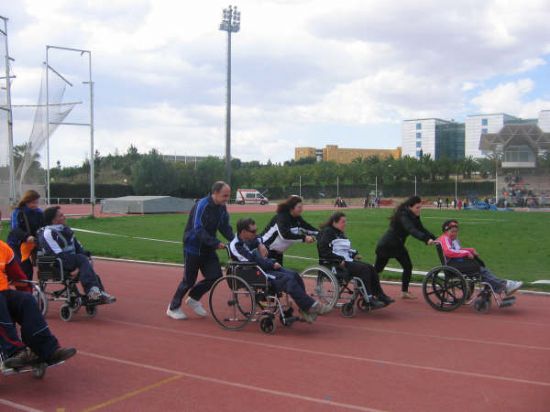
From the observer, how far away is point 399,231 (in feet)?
30.1

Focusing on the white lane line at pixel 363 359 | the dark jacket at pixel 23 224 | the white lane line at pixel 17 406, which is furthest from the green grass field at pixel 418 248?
the white lane line at pixel 17 406

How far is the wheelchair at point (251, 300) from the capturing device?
695 centimetres

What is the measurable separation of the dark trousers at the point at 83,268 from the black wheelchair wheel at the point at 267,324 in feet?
7.04

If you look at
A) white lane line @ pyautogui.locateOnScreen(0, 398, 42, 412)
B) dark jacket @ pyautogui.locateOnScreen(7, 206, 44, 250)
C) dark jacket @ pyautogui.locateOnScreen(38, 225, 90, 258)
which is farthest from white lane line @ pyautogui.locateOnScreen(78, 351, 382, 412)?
dark jacket @ pyautogui.locateOnScreen(7, 206, 44, 250)

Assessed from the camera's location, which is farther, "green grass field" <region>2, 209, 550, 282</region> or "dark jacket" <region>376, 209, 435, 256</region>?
"green grass field" <region>2, 209, 550, 282</region>

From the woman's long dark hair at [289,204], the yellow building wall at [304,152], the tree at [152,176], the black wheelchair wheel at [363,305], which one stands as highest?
the yellow building wall at [304,152]

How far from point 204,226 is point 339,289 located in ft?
6.38

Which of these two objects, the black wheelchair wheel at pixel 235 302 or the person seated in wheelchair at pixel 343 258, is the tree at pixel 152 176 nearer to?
the person seated in wheelchair at pixel 343 258

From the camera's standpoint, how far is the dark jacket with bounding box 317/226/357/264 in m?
7.98

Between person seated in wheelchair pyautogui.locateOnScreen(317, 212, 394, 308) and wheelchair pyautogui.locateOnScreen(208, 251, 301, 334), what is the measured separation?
1101 millimetres

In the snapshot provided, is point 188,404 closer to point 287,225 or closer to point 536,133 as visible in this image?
point 287,225

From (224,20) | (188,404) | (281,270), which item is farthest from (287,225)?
(224,20)

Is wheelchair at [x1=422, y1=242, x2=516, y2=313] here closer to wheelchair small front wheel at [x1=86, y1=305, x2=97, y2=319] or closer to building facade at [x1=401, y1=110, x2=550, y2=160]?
wheelchair small front wheel at [x1=86, y1=305, x2=97, y2=319]

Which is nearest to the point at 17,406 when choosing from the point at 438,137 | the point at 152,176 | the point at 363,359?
the point at 363,359
